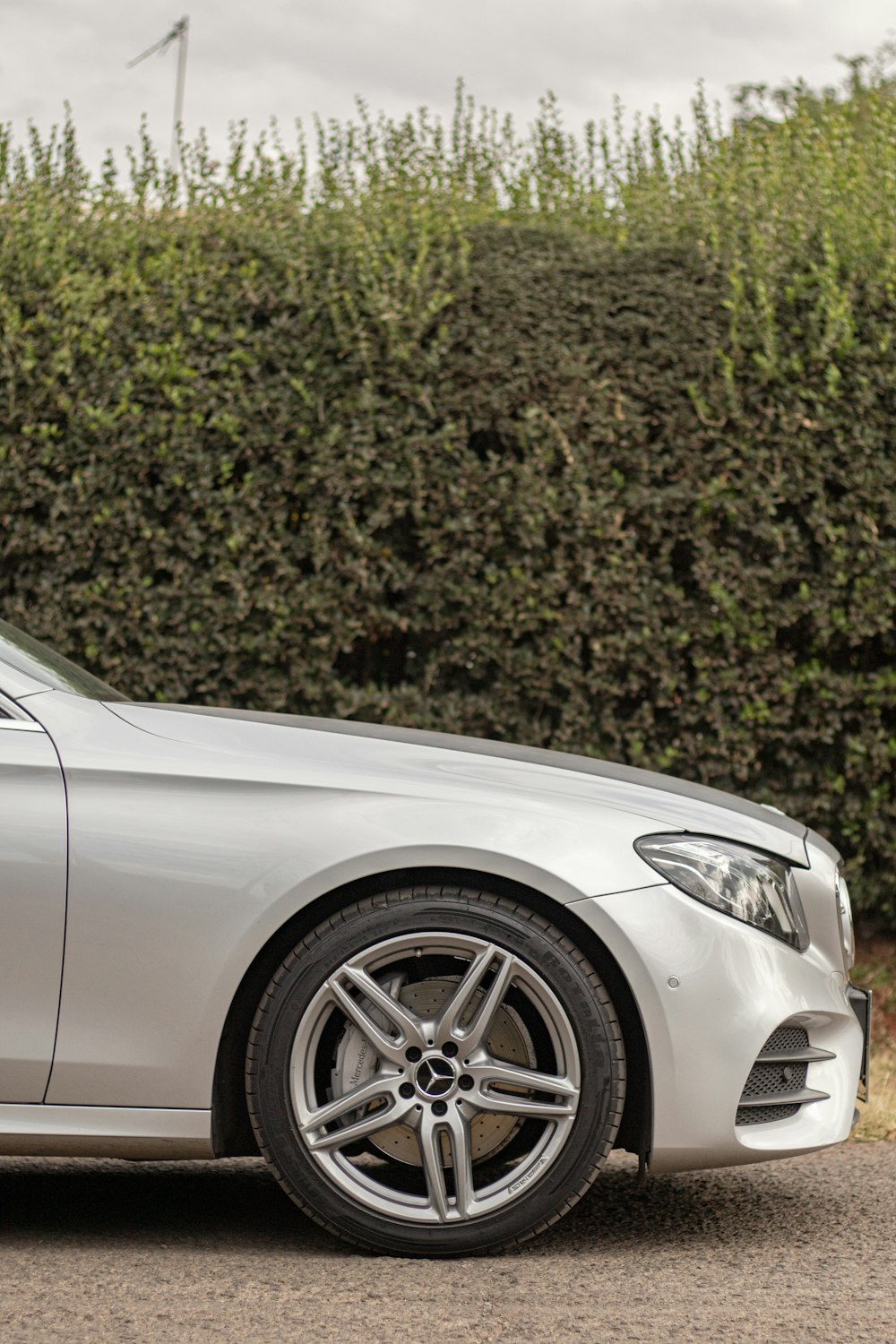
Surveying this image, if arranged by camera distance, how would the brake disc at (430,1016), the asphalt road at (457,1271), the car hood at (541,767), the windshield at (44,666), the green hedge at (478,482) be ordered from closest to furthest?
the asphalt road at (457,1271) < the brake disc at (430,1016) < the car hood at (541,767) < the windshield at (44,666) < the green hedge at (478,482)

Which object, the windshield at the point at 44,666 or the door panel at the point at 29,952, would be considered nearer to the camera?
the door panel at the point at 29,952

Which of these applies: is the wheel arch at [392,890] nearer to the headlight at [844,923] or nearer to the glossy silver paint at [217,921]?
the glossy silver paint at [217,921]

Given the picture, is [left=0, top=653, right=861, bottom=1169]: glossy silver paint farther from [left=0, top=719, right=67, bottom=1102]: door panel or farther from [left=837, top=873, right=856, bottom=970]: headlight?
[left=837, top=873, right=856, bottom=970]: headlight

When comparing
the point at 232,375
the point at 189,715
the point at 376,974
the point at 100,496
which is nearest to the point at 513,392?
the point at 232,375

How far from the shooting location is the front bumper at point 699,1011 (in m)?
3.31

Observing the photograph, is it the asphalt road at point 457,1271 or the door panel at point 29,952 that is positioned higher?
the door panel at point 29,952

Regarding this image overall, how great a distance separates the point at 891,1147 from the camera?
187 inches

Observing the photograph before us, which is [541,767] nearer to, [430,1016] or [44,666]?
[430,1016]

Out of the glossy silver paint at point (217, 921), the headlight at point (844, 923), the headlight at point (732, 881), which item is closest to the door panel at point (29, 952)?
the glossy silver paint at point (217, 921)

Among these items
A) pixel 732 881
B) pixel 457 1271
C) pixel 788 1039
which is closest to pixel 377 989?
pixel 457 1271

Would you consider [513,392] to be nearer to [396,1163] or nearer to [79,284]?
[79,284]

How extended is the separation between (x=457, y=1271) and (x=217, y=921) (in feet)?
3.10

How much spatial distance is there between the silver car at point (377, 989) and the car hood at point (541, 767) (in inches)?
4.1

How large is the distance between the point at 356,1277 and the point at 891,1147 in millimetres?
2229
